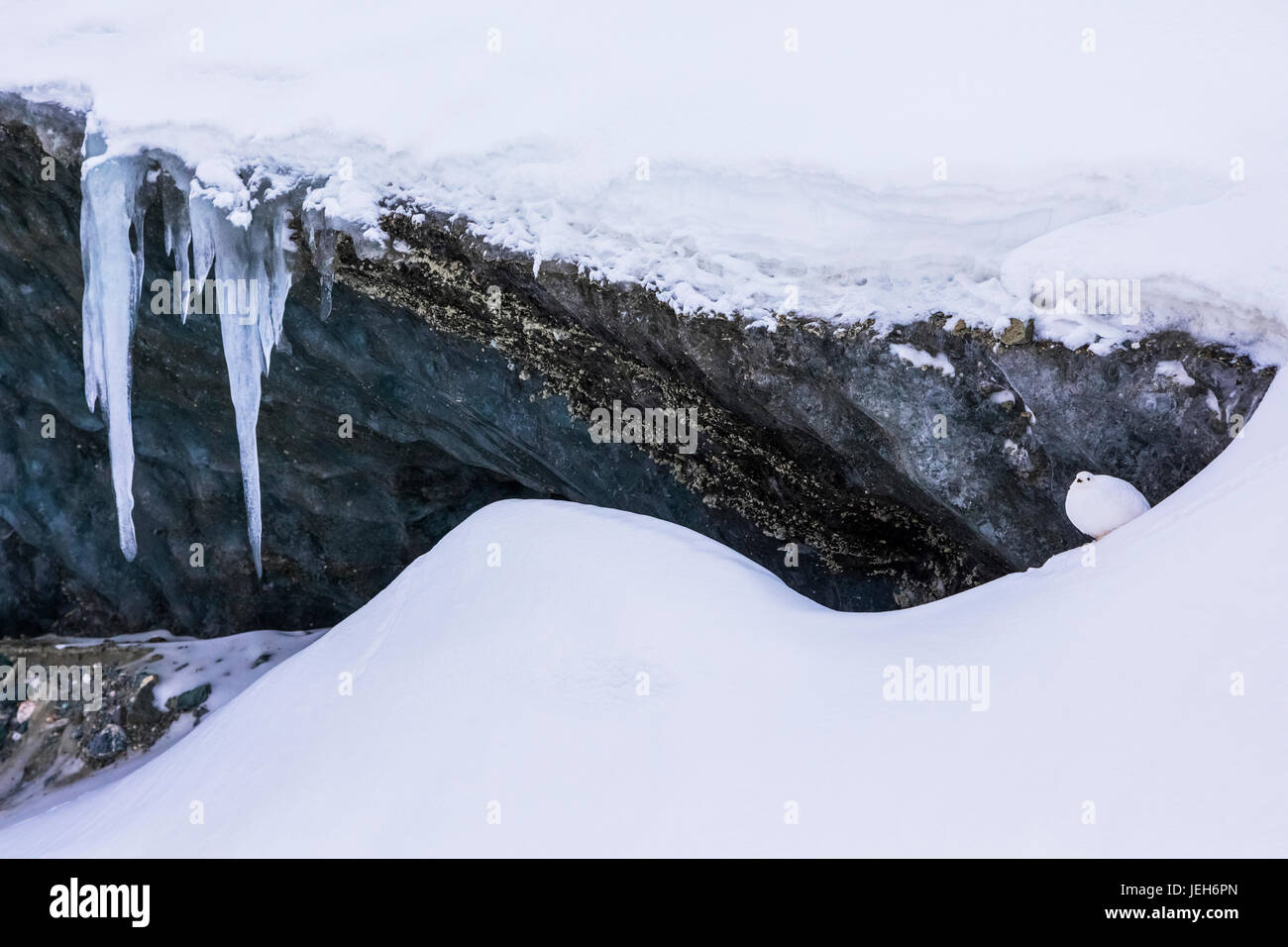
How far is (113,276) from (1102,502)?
13.8ft

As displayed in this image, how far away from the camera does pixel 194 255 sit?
5.03 meters

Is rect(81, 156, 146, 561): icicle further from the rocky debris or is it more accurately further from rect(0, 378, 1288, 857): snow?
rect(0, 378, 1288, 857): snow

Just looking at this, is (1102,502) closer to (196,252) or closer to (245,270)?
(245,270)

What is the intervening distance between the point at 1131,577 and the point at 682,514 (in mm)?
2771

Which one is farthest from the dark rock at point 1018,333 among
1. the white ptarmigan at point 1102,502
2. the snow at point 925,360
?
the white ptarmigan at point 1102,502

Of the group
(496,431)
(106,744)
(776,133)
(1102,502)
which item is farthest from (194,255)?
Answer: (1102,502)

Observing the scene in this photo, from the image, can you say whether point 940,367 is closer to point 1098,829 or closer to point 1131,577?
point 1131,577

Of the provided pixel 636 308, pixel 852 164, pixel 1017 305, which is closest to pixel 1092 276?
pixel 1017 305

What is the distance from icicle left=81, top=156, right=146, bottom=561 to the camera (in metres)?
4.92

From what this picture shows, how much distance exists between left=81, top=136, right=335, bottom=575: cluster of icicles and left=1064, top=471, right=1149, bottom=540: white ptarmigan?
124 inches

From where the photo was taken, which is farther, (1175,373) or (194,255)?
(194,255)

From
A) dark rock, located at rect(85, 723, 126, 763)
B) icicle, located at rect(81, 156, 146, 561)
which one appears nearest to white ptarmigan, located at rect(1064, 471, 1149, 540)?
icicle, located at rect(81, 156, 146, 561)
